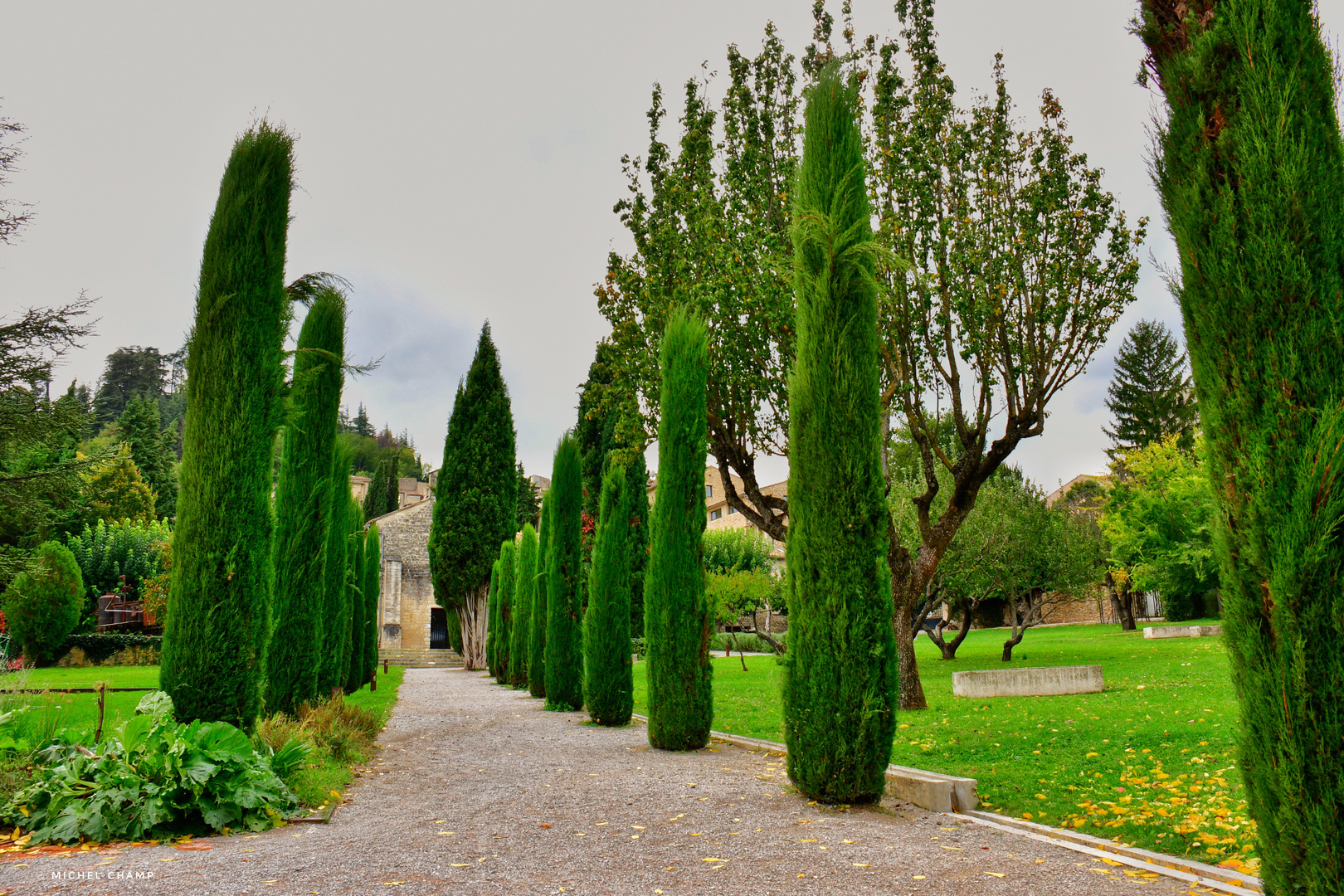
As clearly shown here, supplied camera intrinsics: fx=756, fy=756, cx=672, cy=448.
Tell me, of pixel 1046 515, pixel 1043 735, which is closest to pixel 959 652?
pixel 1046 515

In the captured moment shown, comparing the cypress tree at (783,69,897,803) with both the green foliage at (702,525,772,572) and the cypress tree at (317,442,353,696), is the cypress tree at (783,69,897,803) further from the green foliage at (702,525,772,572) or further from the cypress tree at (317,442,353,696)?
the green foliage at (702,525,772,572)

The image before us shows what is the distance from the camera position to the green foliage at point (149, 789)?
4715 mm

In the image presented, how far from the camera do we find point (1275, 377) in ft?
9.51

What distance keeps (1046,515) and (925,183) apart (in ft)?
41.1

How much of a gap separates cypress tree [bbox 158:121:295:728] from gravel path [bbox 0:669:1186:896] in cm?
158

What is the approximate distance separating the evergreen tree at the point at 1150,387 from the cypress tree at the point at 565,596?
39120 millimetres

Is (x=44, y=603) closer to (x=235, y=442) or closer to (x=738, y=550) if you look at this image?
(x=235, y=442)

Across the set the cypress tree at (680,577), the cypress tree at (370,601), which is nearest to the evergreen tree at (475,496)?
the cypress tree at (370,601)

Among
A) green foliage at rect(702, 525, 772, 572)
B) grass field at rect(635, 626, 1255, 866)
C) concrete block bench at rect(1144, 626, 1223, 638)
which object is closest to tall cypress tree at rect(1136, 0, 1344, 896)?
grass field at rect(635, 626, 1255, 866)

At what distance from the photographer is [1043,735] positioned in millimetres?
8602

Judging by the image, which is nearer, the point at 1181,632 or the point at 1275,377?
the point at 1275,377

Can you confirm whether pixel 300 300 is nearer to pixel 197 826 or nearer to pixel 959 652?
pixel 197 826

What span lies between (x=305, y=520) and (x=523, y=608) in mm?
9390

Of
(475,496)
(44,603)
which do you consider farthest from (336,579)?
(475,496)
